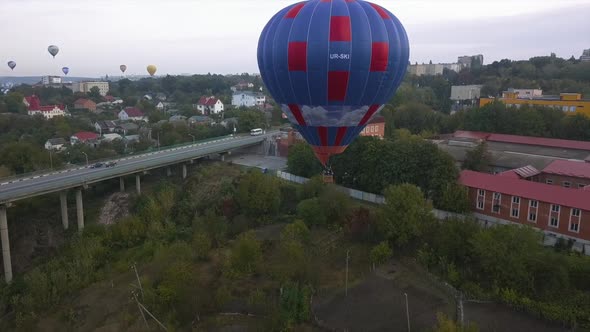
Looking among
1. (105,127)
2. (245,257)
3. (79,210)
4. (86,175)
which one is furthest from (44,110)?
(245,257)

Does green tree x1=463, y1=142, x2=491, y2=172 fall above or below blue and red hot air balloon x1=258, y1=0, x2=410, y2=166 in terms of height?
below

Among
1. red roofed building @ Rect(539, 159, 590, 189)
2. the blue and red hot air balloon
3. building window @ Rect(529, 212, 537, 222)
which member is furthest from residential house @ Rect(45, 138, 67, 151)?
red roofed building @ Rect(539, 159, 590, 189)

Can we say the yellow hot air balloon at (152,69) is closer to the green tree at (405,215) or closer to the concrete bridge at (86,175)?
the concrete bridge at (86,175)

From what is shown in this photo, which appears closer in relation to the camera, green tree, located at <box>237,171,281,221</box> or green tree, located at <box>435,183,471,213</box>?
green tree, located at <box>435,183,471,213</box>

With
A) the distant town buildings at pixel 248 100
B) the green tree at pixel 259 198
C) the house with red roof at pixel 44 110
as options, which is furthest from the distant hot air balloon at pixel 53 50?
the green tree at pixel 259 198

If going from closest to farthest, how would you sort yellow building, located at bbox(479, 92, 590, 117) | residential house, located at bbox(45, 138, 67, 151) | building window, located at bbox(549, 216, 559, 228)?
1. building window, located at bbox(549, 216, 559, 228)
2. residential house, located at bbox(45, 138, 67, 151)
3. yellow building, located at bbox(479, 92, 590, 117)

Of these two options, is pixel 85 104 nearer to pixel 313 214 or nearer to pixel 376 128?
pixel 376 128

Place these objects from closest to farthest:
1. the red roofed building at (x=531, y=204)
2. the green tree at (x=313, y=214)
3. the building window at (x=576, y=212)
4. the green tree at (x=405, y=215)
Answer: the green tree at (x=405, y=215)
the building window at (x=576, y=212)
the red roofed building at (x=531, y=204)
the green tree at (x=313, y=214)

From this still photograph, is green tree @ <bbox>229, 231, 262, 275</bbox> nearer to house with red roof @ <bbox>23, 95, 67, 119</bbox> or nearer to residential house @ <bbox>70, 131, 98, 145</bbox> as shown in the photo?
residential house @ <bbox>70, 131, 98, 145</bbox>
